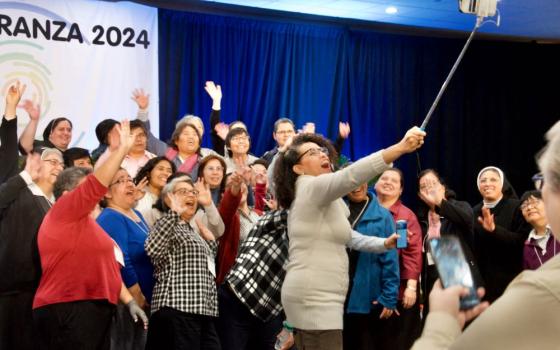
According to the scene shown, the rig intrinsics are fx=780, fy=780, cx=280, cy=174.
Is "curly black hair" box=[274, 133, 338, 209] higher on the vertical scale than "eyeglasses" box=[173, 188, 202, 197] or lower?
higher

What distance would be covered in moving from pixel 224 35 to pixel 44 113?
6.35 feet

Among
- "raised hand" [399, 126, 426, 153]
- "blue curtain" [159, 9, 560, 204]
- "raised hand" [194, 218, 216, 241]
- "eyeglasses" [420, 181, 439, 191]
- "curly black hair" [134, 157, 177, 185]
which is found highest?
"blue curtain" [159, 9, 560, 204]

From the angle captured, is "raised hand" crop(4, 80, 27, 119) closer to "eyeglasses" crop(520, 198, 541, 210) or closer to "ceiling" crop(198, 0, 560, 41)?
"eyeglasses" crop(520, 198, 541, 210)

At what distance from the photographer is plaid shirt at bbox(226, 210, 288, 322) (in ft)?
11.5

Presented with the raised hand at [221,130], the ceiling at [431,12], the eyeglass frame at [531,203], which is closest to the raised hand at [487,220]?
the eyeglass frame at [531,203]

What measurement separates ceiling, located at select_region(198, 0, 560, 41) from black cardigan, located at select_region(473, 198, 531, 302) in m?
2.82

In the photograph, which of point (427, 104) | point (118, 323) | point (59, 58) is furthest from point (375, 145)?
point (118, 323)

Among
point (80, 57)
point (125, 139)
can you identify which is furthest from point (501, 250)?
point (80, 57)

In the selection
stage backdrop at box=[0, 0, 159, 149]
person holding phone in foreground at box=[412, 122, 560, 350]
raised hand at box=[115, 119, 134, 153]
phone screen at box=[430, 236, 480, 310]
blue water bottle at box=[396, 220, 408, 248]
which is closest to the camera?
person holding phone in foreground at box=[412, 122, 560, 350]

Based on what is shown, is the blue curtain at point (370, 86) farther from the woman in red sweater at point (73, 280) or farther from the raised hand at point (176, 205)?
the woman in red sweater at point (73, 280)

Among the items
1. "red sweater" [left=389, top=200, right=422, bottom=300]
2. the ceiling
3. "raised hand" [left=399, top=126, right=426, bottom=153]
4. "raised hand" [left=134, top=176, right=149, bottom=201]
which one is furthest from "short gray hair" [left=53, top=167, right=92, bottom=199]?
the ceiling

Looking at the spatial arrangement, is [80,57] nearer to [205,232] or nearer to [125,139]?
[205,232]

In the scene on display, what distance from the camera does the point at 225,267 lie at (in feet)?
13.9

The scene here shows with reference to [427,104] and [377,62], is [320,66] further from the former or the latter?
[427,104]
